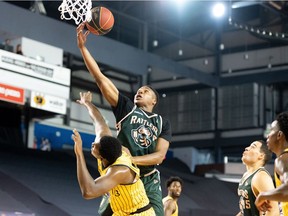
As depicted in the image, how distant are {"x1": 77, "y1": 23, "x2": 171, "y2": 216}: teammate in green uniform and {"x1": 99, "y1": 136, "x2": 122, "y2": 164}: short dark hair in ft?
2.57

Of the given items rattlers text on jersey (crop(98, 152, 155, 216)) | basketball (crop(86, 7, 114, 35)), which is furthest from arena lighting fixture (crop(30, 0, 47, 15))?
rattlers text on jersey (crop(98, 152, 155, 216))

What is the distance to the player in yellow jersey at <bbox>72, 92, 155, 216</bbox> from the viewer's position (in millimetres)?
4156

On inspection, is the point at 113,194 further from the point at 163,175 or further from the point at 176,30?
the point at 176,30

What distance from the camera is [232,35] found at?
A: 2316 centimetres

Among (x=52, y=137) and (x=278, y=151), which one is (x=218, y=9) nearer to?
(x=52, y=137)

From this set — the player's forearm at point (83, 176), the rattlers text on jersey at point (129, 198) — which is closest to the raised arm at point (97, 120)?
the rattlers text on jersey at point (129, 198)

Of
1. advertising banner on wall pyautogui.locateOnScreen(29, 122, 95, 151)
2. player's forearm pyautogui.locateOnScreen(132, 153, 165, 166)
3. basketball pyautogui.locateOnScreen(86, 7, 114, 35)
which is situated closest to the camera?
player's forearm pyautogui.locateOnScreen(132, 153, 165, 166)

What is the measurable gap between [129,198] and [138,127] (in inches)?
35.6

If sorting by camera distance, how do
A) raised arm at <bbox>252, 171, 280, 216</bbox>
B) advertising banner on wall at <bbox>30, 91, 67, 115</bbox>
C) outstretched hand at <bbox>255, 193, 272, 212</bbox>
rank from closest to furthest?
outstretched hand at <bbox>255, 193, 272, 212</bbox>, raised arm at <bbox>252, 171, 280, 216</bbox>, advertising banner on wall at <bbox>30, 91, 67, 115</bbox>

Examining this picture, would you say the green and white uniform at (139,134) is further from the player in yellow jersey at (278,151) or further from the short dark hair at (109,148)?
the player in yellow jersey at (278,151)

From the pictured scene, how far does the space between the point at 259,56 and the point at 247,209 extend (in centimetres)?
1675

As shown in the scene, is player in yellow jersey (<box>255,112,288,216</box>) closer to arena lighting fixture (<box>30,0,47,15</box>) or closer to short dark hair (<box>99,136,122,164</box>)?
short dark hair (<box>99,136,122,164</box>)

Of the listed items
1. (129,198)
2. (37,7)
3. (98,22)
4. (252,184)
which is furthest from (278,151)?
(37,7)

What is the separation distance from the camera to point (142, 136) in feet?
17.8
